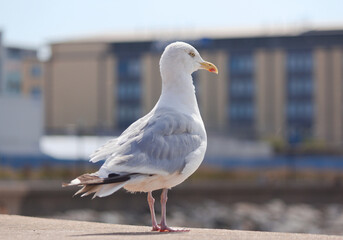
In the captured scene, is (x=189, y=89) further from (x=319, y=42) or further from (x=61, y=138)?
(x=319, y=42)

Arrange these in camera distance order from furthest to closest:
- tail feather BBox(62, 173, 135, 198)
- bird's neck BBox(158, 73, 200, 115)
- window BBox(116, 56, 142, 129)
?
window BBox(116, 56, 142, 129) → bird's neck BBox(158, 73, 200, 115) → tail feather BBox(62, 173, 135, 198)

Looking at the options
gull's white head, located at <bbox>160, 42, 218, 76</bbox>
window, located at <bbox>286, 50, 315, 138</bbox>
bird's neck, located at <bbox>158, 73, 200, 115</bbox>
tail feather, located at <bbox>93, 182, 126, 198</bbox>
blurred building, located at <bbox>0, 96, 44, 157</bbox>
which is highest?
window, located at <bbox>286, 50, 315, 138</bbox>

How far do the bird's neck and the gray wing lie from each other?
19 centimetres

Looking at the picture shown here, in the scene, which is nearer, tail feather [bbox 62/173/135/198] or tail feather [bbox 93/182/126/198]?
tail feather [bbox 62/173/135/198]

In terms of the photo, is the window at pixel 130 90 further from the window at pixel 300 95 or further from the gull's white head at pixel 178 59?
the gull's white head at pixel 178 59

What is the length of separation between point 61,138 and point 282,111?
23.5 m

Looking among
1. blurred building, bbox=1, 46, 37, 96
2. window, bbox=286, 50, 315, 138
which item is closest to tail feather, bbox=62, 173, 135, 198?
window, bbox=286, 50, 315, 138

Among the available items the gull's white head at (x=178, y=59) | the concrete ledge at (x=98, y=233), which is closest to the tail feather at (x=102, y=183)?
the concrete ledge at (x=98, y=233)

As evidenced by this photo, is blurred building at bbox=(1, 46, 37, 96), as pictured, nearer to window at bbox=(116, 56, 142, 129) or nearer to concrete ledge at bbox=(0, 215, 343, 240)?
window at bbox=(116, 56, 142, 129)

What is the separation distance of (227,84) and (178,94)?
71035mm

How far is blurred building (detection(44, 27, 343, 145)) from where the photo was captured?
77750 millimetres

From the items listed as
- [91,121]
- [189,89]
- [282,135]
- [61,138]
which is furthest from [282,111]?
[189,89]

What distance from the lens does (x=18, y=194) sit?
40.6 metres

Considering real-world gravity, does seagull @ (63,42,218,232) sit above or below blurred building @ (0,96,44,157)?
below
